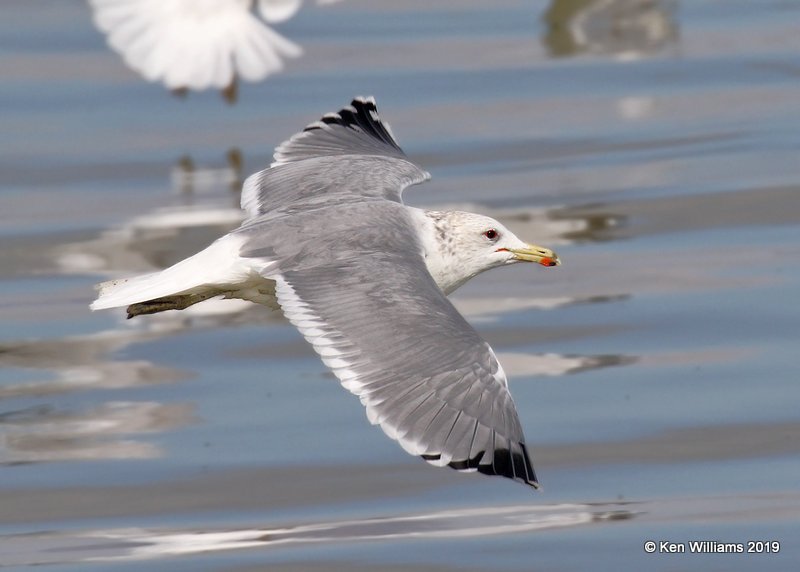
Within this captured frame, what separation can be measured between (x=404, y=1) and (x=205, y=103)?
182 inches

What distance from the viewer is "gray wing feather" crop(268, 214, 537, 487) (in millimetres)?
5375

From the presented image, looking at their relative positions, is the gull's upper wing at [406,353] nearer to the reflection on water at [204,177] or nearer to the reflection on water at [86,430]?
the reflection on water at [86,430]

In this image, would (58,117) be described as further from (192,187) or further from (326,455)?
(326,455)

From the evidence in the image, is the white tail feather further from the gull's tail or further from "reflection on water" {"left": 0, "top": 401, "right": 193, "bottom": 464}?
"reflection on water" {"left": 0, "top": 401, "right": 193, "bottom": 464}

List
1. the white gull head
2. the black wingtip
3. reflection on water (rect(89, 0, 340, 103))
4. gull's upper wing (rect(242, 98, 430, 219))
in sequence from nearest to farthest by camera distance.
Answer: the black wingtip, the white gull head, gull's upper wing (rect(242, 98, 430, 219)), reflection on water (rect(89, 0, 340, 103))

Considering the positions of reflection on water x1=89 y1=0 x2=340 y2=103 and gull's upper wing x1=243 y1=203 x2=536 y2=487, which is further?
reflection on water x1=89 y1=0 x2=340 y2=103

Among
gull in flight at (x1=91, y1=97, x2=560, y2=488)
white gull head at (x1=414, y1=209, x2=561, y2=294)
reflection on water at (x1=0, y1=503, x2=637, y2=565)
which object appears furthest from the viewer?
white gull head at (x1=414, y1=209, x2=561, y2=294)

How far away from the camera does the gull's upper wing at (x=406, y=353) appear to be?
17.6ft

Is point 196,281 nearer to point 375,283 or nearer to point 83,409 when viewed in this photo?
point 375,283

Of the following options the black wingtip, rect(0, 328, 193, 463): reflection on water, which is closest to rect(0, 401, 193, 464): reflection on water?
rect(0, 328, 193, 463): reflection on water

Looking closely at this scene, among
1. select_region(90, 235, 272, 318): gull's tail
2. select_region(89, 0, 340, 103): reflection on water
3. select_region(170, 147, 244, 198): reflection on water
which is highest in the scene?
select_region(89, 0, 340, 103): reflection on water

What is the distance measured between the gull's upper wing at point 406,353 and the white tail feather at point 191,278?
200mm

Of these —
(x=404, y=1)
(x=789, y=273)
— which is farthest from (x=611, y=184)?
(x=404, y=1)

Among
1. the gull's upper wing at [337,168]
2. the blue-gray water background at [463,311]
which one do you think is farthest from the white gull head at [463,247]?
the blue-gray water background at [463,311]
